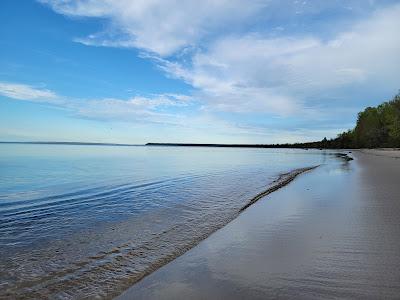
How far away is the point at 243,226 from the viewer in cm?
861

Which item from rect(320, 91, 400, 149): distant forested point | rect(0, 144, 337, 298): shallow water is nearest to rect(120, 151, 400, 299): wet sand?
rect(0, 144, 337, 298): shallow water

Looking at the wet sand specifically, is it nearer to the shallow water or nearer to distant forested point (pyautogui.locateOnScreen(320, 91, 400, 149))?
the shallow water

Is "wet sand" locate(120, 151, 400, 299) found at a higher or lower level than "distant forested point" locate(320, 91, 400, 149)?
lower

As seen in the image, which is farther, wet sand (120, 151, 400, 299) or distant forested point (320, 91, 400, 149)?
distant forested point (320, 91, 400, 149)

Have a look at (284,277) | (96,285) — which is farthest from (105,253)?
(284,277)

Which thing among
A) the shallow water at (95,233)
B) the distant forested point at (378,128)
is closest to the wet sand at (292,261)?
the shallow water at (95,233)

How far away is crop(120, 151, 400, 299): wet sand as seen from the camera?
14.5ft

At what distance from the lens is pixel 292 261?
5555 millimetres

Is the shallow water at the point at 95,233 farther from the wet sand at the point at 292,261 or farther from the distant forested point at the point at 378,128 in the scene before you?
the distant forested point at the point at 378,128

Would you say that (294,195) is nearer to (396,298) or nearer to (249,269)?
(249,269)

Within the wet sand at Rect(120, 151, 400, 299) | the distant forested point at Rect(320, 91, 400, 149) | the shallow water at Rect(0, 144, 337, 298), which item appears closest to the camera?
the wet sand at Rect(120, 151, 400, 299)

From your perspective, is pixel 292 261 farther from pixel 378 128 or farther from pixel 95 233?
pixel 378 128

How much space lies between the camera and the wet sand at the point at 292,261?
14.5ft

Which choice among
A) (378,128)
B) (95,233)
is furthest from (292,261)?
(378,128)
